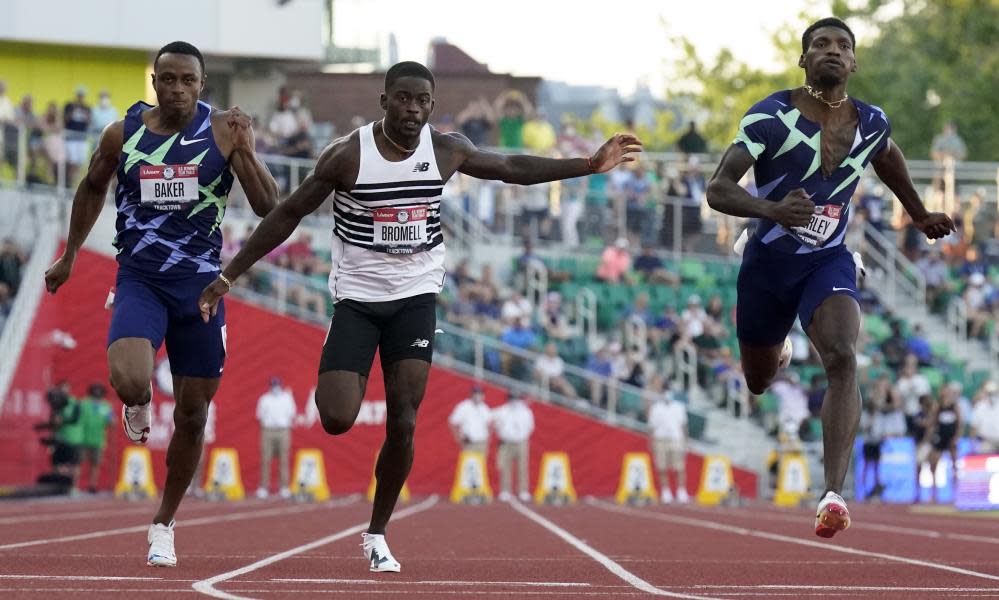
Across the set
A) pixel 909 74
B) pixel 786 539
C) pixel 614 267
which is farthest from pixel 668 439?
pixel 909 74

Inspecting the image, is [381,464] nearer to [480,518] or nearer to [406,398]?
[406,398]

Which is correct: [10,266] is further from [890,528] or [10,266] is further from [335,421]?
[335,421]

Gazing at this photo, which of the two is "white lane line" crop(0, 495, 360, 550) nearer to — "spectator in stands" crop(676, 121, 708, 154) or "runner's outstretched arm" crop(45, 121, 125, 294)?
"runner's outstretched arm" crop(45, 121, 125, 294)

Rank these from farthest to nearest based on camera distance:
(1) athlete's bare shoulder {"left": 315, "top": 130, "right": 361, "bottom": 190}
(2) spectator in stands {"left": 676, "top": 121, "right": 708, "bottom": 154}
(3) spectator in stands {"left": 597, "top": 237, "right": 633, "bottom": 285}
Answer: (2) spectator in stands {"left": 676, "top": 121, "right": 708, "bottom": 154} < (3) spectator in stands {"left": 597, "top": 237, "right": 633, "bottom": 285} < (1) athlete's bare shoulder {"left": 315, "top": 130, "right": 361, "bottom": 190}

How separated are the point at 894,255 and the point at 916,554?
21.3 metres

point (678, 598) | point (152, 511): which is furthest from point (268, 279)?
point (678, 598)

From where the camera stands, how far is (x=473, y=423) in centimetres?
2853

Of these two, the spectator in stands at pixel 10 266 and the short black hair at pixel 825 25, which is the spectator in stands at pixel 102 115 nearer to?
the spectator in stands at pixel 10 266

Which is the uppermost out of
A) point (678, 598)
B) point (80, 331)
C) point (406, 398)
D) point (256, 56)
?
point (256, 56)

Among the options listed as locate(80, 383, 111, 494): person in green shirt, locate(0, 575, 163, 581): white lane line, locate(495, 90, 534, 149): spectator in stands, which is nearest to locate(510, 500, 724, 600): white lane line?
locate(0, 575, 163, 581): white lane line

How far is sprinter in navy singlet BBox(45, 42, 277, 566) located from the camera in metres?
9.15

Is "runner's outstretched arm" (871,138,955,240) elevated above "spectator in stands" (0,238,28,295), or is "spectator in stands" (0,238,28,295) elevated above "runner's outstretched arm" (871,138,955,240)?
"spectator in stands" (0,238,28,295)

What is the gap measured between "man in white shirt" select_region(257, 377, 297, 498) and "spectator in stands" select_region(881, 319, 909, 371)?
1000cm

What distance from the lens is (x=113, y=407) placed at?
29.4 metres
